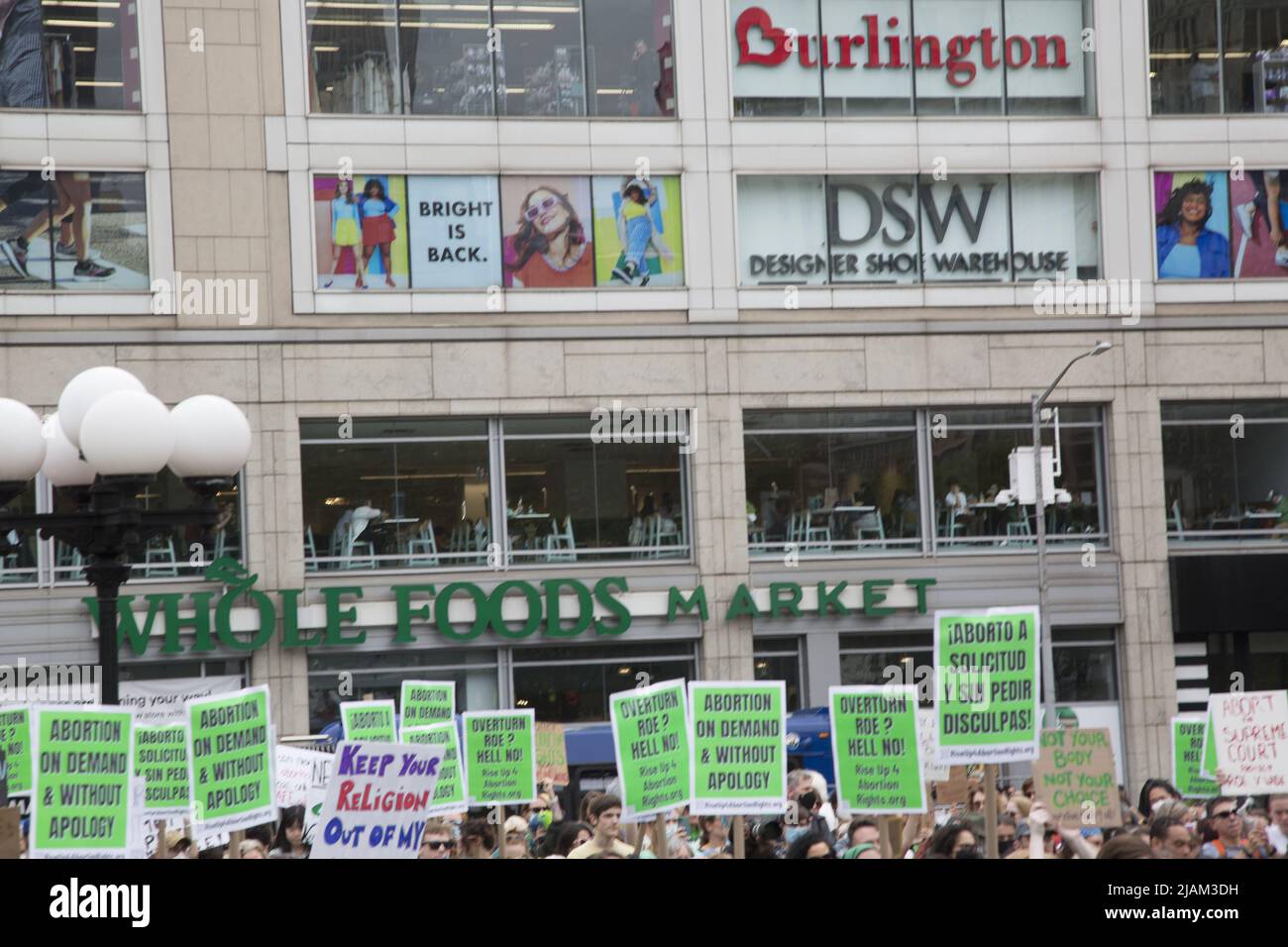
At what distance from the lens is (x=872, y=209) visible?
92.2 feet

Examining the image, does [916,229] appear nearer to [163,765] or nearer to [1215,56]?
[1215,56]

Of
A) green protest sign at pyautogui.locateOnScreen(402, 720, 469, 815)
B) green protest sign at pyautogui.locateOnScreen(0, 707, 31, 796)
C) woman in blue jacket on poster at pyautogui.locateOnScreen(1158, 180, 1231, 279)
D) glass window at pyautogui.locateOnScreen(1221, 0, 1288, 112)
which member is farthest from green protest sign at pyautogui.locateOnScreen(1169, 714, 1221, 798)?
glass window at pyautogui.locateOnScreen(1221, 0, 1288, 112)

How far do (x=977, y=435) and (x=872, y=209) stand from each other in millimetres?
4056

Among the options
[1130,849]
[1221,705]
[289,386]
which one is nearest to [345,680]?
[289,386]

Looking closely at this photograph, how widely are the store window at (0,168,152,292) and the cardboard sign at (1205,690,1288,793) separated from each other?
1852 cm

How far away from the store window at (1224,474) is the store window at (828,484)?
14.5 feet

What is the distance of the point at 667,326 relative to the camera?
27500 millimetres

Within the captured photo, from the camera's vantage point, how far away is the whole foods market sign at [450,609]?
2567 centimetres

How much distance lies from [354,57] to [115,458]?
18.6 metres

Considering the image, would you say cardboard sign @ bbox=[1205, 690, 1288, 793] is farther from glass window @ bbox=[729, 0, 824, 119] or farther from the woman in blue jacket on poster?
the woman in blue jacket on poster

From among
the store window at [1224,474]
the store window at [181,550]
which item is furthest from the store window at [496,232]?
the store window at [1224,474]

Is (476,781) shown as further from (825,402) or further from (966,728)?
(825,402)
